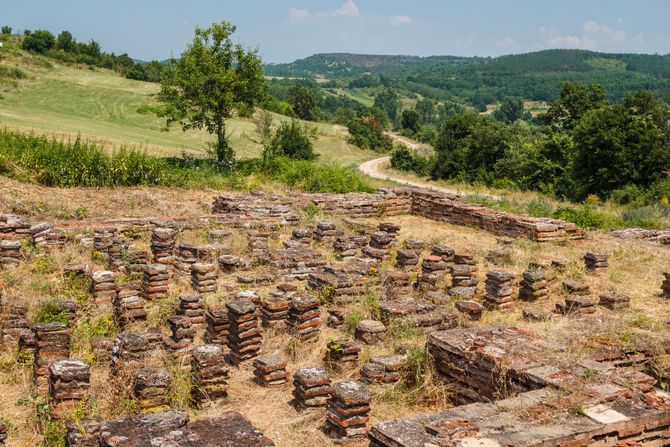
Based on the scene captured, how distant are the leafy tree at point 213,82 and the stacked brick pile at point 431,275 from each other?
13.0m

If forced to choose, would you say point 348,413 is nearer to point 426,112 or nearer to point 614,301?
point 614,301

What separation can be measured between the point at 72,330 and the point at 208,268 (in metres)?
2.43

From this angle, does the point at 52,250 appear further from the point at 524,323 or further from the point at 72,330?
the point at 524,323

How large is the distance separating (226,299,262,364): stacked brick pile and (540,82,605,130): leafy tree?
37.8 m

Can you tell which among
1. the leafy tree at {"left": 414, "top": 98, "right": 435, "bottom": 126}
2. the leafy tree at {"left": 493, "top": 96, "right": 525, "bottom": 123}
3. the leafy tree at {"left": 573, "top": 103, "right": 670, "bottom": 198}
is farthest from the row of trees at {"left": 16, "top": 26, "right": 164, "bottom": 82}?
the leafy tree at {"left": 493, "top": 96, "right": 525, "bottom": 123}

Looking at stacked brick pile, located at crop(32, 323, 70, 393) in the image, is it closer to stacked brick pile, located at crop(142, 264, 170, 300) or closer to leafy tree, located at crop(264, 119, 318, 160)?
stacked brick pile, located at crop(142, 264, 170, 300)

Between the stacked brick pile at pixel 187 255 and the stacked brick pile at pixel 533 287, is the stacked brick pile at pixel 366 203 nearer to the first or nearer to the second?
the stacked brick pile at pixel 187 255

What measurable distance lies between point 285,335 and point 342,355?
104cm

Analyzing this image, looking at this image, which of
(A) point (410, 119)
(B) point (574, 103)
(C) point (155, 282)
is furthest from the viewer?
(A) point (410, 119)

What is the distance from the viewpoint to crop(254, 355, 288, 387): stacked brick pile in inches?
268

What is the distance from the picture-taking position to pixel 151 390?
20.0 ft

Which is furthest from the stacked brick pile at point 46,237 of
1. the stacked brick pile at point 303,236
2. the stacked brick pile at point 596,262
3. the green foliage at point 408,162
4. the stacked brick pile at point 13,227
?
the green foliage at point 408,162

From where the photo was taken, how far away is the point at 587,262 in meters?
12.3

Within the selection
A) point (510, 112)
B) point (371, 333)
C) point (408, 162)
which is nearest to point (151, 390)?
point (371, 333)
